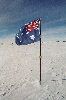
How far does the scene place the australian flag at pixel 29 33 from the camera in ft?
33.5

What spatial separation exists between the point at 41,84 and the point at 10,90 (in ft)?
9.76

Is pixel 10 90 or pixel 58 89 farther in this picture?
pixel 10 90

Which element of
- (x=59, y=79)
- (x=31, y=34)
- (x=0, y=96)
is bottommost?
(x=0, y=96)

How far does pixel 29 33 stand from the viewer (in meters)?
10.4

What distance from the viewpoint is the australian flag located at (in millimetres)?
10203

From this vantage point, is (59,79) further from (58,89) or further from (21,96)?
(21,96)

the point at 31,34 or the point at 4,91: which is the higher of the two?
the point at 31,34

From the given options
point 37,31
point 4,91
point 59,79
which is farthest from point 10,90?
point 37,31

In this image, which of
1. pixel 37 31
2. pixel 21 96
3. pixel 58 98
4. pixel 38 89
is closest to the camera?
pixel 58 98

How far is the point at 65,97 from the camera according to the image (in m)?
7.95

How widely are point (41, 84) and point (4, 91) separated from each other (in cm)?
353

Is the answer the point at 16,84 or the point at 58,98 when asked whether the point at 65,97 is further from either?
the point at 16,84

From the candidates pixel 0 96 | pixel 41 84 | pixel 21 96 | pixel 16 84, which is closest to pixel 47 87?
pixel 41 84

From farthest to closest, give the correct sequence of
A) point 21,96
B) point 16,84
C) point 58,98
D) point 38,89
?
point 16,84, point 38,89, point 21,96, point 58,98
